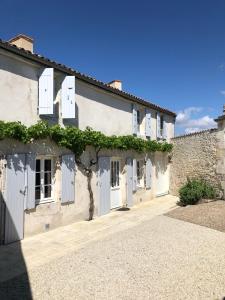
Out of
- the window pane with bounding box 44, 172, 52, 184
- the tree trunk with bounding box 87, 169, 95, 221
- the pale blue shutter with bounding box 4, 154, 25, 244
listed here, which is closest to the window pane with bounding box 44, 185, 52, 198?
the window pane with bounding box 44, 172, 52, 184

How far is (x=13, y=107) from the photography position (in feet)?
24.6

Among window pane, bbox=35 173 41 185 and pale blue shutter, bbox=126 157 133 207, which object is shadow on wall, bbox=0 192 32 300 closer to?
window pane, bbox=35 173 41 185

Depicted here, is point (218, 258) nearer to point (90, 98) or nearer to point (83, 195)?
point (83, 195)

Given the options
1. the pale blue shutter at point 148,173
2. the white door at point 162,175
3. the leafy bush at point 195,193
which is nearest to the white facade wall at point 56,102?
the pale blue shutter at point 148,173

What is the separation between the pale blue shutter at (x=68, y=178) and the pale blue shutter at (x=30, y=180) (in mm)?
1144

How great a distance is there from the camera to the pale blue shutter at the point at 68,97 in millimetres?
8727

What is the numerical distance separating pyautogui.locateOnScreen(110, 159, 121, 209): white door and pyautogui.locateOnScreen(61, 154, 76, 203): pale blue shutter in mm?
2601

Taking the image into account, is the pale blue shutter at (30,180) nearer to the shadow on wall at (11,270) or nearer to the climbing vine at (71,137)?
the climbing vine at (71,137)

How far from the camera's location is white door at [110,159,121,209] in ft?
37.9

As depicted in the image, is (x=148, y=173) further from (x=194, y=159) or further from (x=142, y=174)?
(x=194, y=159)

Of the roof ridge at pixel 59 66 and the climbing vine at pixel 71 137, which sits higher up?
the roof ridge at pixel 59 66

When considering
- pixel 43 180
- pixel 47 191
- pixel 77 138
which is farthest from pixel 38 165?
pixel 77 138

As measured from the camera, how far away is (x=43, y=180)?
8.45 m

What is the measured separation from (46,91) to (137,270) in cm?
531
